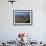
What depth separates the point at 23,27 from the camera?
5.08 m

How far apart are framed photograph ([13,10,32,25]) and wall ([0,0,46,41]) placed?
157mm

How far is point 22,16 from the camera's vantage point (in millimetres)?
5062

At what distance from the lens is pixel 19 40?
314 centimetres

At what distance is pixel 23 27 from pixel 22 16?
0.43 metres

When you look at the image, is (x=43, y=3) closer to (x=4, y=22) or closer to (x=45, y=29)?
(x=45, y=29)

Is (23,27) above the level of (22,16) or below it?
below

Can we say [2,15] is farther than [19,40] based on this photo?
Yes

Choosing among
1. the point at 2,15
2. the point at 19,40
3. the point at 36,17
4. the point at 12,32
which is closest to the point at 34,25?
the point at 36,17

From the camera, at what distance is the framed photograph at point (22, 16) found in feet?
16.6

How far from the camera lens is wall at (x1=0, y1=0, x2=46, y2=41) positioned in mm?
5043

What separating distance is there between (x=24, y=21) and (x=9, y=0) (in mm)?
1008

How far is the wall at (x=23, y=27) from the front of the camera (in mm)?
5043

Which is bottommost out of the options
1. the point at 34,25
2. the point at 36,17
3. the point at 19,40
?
the point at 19,40

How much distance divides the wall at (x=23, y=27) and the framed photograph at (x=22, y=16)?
157mm
